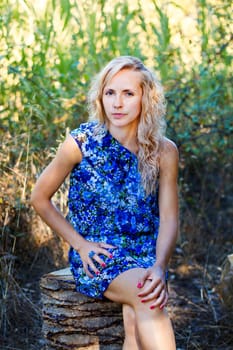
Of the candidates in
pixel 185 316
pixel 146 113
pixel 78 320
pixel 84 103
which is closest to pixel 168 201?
pixel 146 113

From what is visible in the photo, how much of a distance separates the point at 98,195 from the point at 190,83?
92.5 inches

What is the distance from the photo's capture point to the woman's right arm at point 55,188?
Answer: 2.68 m

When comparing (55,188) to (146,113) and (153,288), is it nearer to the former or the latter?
(146,113)

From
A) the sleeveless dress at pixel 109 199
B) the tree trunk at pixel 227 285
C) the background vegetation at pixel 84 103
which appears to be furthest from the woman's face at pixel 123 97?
the tree trunk at pixel 227 285

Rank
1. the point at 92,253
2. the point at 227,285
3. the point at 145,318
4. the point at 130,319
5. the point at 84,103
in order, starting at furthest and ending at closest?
1. the point at 84,103
2. the point at 227,285
3. the point at 92,253
4. the point at 130,319
5. the point at 145,318

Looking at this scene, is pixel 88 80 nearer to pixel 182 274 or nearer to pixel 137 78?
pixel 182 274

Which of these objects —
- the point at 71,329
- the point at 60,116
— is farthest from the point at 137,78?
the point at 60,116

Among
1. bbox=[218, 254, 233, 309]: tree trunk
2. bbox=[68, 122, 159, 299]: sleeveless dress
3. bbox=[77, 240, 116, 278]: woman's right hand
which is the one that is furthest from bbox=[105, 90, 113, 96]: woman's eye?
bbox=[218, 254, 233, 309]: tree trunk

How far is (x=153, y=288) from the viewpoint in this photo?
2396mm

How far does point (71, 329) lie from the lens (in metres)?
2.73

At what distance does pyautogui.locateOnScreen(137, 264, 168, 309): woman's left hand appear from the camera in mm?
2373

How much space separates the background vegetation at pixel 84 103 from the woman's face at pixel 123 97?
3.02 feet

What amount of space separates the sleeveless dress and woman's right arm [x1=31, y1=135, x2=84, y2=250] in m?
0.05

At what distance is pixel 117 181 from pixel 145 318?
2.00 feet
